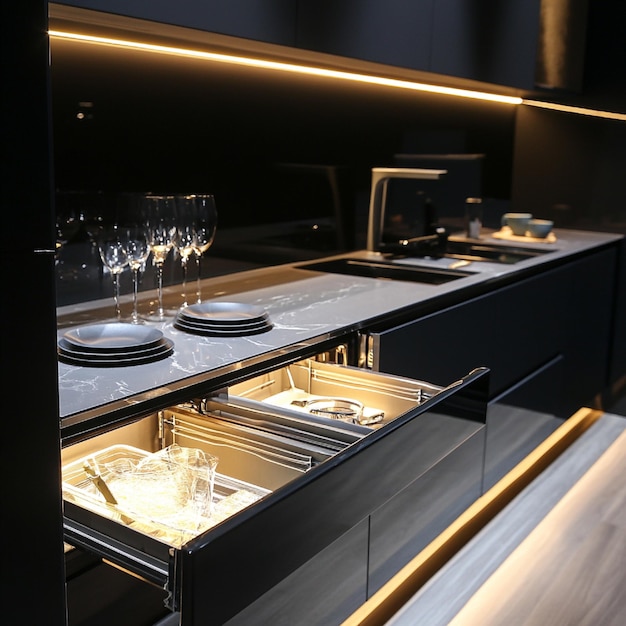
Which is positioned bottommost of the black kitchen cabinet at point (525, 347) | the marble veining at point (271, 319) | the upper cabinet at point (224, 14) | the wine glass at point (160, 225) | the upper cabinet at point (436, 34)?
the black kitchen cabinet at point (525, 347)

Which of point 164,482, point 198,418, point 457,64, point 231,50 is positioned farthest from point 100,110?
point 457,64

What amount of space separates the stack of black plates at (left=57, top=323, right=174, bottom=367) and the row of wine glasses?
216 millimetres

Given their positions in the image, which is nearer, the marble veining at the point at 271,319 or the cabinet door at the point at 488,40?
the marble veining at the point at 271,319

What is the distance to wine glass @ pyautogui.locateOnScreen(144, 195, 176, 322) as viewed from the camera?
6.08 feet

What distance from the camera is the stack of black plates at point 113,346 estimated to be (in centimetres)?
148

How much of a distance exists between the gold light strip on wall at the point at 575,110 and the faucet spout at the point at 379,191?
1254 millimetres

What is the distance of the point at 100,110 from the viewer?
78.4 inches

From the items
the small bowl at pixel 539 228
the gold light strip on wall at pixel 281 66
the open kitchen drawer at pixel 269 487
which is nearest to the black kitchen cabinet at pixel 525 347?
the small bowl at pixel 539 228

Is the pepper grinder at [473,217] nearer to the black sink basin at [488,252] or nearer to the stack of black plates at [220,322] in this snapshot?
the black sink basin at [488,252]

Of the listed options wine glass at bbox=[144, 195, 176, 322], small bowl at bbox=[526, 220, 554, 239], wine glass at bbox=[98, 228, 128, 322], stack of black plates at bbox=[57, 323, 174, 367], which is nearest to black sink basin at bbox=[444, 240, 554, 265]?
small bowl at bbox=[526, 220, 554, 239]

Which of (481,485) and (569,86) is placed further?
(569,86)

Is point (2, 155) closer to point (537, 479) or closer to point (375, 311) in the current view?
point (375, 311)

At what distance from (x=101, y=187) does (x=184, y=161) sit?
31 cm

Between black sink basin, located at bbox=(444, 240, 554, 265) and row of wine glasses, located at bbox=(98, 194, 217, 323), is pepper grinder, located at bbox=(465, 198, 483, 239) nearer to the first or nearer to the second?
black sink basin, located at bbox=(444, 240, 554, 265)
